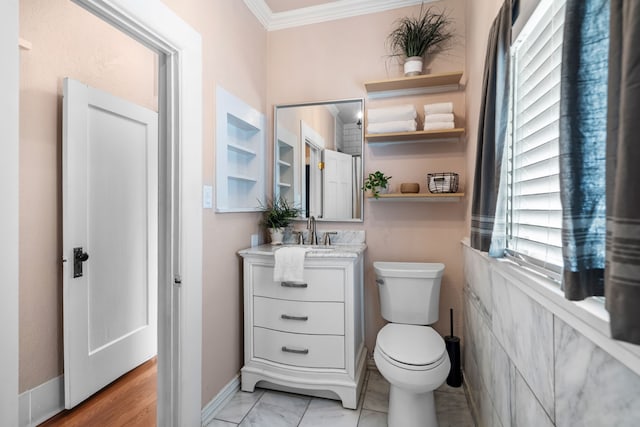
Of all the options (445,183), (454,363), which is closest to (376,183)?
(445,183)

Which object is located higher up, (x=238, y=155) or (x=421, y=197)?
(x=238, y=155)

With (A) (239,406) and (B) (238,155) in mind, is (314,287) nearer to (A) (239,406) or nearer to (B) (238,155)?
(A) (239,406)

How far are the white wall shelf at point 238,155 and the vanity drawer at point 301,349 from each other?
2.78 feet

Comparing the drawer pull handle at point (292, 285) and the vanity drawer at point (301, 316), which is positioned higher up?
the drawer pull handle at point (292, 285)

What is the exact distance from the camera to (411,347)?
1.51m

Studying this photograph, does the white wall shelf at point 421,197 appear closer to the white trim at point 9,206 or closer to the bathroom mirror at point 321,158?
the bathroom mirror at point 321,158

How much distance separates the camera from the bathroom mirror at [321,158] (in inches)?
91.6

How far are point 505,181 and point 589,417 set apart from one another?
790mm

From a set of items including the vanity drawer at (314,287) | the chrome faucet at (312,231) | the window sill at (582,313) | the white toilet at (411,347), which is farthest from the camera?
the chrome faucet at (312,231)

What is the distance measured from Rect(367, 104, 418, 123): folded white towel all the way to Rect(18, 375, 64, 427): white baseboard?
250 cm

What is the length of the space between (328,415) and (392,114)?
1.90m

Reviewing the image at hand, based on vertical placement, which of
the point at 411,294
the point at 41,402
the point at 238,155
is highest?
the point at 238,155

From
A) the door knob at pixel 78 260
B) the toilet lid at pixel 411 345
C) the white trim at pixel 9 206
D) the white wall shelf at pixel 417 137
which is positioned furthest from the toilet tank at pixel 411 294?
the door knob at pixel 78 260

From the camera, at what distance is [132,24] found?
1244mm
